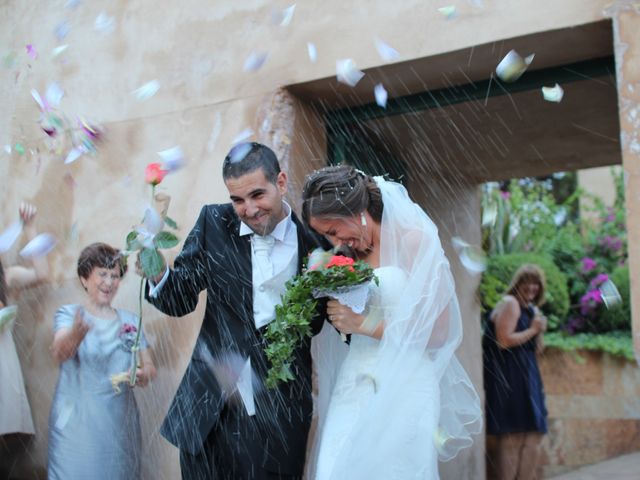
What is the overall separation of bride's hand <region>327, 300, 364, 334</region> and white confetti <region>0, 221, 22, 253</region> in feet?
10.6

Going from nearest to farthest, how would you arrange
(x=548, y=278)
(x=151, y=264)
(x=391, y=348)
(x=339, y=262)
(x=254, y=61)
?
(x=339, y=262)
(x=391, y=348)
(x=151, y=264)
(x=254, y=61)
(x=548, y=278)

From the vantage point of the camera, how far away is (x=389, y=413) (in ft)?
10.1

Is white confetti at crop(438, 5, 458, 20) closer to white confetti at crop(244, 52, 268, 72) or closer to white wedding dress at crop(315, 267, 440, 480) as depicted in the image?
white confetti at crop(244, 52, 268, 72)

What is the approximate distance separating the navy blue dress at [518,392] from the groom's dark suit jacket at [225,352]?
121 inches

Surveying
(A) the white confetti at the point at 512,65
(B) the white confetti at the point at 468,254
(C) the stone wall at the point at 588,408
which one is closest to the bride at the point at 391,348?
(A) the white confetti at the point at 512,65

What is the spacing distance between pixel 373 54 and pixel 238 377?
210 cm

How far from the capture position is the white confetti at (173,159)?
4843mm

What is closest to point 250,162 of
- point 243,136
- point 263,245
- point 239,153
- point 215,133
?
point 239,153

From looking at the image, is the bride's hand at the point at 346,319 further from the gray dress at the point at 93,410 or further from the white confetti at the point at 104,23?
the white confetti at the point at 104,23

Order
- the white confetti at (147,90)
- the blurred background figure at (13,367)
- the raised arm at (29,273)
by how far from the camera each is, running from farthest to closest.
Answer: the raised arm at (29,273) < the white confetti at (147,90) < the blurred background figure at (13,367)

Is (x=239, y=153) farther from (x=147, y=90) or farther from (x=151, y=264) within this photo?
(x=147, y=90)

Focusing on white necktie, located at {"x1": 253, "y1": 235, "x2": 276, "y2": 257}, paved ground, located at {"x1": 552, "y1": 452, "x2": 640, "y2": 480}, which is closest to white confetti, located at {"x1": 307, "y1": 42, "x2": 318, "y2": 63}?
white necktie, located at {"x1": 253, "y1": 235, "x2": 276, "y2": 257}

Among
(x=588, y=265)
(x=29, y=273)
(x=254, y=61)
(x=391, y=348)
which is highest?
(x=254, y=61)

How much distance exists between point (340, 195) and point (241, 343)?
0.77 m
